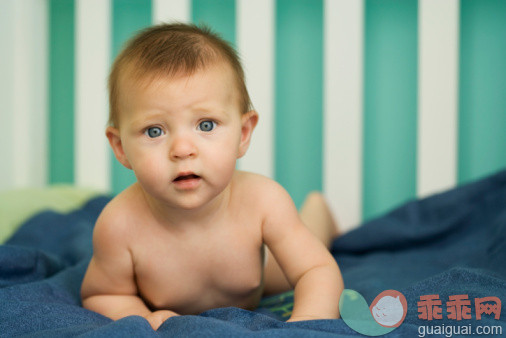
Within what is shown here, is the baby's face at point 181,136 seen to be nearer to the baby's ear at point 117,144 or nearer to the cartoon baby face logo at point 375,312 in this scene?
the baby's ear at point 117,144

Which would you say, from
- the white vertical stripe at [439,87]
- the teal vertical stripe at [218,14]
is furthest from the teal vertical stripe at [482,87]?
the teal vertical stripe at [218,14]

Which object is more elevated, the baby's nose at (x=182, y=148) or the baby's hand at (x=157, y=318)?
the baby's nose at (x=182, y=148)

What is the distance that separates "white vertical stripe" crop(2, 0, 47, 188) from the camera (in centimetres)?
162

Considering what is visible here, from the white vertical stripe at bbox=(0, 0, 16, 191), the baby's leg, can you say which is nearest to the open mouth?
the baby's leg

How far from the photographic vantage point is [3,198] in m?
1.23

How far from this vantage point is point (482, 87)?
5.17 ft

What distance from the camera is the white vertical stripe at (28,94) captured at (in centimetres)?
162

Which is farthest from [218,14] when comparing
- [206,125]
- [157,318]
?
[157,318]

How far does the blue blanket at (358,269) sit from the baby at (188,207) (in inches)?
2.9

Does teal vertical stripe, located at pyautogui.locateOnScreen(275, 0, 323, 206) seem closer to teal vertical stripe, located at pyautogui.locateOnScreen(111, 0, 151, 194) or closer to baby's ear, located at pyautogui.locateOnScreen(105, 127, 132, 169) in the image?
teal vertical stripe, located at pyautogui.locateOnScreen(111, 0, 151, 194)

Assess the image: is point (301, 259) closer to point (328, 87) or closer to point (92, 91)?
point (328, 87)

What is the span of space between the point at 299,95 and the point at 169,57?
1.01 meters

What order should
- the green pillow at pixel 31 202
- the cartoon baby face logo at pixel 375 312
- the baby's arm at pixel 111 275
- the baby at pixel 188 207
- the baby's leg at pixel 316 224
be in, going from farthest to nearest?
the green pillow at pixel 31 202 < the baby's leg at pixel 316 224 < the baby's arm at pixel 111 275 < the baby at pixel 188 207 < the cartoon baby face logo at pixel 375 312

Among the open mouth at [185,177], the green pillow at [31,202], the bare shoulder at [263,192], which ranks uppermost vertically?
the open mouth at [185,177]
